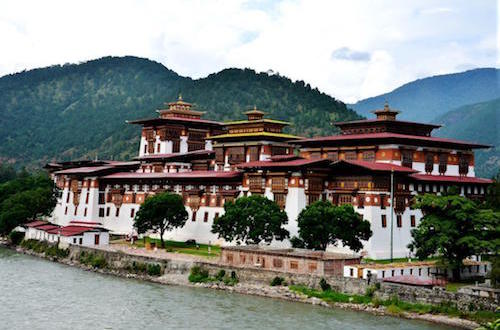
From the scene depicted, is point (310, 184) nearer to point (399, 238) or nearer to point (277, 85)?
point (399, 238)

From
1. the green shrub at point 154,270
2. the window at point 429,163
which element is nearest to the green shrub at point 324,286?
the green shrub at point 154,270

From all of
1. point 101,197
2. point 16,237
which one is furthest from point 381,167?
point 16,237

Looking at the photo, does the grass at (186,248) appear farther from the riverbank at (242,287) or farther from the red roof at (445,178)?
the red roof at (445,178)

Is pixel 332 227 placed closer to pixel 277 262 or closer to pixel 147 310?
pixel 277 262

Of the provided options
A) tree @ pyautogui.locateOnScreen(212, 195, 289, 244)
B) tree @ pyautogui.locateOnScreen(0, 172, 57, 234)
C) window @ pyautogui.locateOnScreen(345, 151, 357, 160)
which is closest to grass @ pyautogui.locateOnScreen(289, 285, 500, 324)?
tree @ pyautogui.locateOnScreen(212, 195, 289, 244)

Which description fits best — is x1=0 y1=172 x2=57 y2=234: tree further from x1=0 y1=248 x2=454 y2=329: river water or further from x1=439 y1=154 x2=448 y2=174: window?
x1=439 y1=154 x2=448 y2=174: window

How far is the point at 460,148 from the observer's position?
72.5 m

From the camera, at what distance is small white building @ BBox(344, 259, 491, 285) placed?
44.7 m

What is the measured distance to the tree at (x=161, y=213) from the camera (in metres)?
67.4

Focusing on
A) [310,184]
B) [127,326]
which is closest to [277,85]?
[310,184]

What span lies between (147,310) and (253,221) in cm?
1686

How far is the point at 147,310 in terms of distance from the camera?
43.7 meters

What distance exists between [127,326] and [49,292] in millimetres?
11860

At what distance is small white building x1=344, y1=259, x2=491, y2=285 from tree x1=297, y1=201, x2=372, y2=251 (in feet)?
17.5
